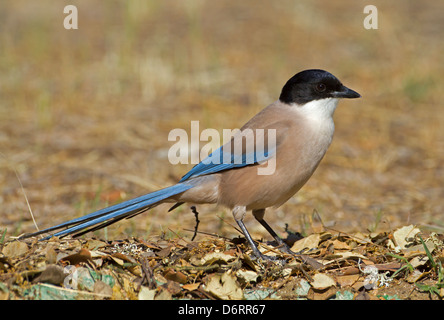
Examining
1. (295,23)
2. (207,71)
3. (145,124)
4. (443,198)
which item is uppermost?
(295,23)

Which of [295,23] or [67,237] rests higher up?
[295,23]

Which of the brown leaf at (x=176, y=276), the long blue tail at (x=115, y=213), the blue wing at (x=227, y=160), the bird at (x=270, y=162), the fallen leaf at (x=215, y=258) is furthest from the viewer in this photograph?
the blue wing at (x=227, y=160)

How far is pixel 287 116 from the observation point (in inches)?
189

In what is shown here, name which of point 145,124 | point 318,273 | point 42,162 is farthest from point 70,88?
point 318,273

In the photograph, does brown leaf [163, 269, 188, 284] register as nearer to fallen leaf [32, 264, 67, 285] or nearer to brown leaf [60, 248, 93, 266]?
brown leaf [60, 248, 93, 266]

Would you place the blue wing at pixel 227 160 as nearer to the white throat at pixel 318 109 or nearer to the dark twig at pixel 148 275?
the white throat at pixel 318 109

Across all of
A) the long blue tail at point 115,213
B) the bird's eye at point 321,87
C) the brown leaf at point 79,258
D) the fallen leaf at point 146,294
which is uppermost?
the bird's eye at point 321,87

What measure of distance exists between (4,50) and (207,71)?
3.31 metres

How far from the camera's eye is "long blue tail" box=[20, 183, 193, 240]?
13.5 feet

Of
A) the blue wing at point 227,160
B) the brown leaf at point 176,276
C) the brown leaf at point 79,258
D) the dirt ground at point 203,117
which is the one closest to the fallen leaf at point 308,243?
the dirt ground at point 203,117

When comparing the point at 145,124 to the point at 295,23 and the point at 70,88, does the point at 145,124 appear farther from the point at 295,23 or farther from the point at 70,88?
the point at 295,23

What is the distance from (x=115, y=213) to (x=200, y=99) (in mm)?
5029

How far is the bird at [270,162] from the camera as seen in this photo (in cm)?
452
